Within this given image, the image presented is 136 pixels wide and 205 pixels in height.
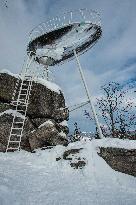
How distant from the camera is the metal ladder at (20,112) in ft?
44.0

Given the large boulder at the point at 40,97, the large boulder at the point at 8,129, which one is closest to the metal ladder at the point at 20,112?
the large boulder at the point at 8,129

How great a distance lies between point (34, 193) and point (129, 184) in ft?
13.4

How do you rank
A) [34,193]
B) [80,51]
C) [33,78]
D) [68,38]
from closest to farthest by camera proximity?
[34,193] < [33,78] < [68,38] < [80,51]

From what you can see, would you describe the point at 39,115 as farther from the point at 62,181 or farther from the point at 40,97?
the point at 62,181

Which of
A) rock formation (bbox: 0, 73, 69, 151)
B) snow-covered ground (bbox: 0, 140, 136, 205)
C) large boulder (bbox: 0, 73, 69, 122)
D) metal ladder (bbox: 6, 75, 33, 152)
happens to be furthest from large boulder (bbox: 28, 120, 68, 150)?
snow-covered ground (bbox: 0, 140, 136, 205)

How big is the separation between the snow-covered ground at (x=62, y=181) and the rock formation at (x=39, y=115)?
122 centimetres

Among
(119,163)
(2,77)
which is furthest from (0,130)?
(119,163)

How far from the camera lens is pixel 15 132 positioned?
13828 mm

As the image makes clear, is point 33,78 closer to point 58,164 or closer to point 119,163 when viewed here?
point 58,164

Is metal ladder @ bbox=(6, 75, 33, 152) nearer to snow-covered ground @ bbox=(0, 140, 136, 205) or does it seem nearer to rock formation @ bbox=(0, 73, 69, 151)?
rock formation @ bbox=(0, 73, 69, 151)

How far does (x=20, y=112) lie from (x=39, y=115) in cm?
102

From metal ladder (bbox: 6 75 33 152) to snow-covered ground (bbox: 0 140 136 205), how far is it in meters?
0.73

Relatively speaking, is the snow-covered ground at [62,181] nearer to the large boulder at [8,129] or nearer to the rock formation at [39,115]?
the large boulder at [8,129]

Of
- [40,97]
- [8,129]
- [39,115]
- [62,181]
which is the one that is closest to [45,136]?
[39,115]
